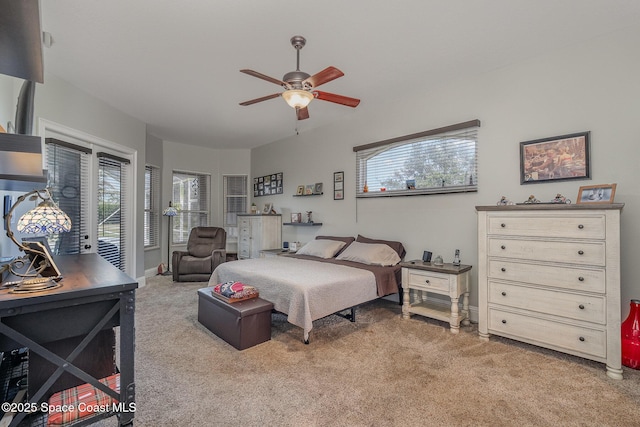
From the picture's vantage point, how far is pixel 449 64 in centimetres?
318

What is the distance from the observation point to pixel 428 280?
335cm

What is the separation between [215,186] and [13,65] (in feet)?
20.7

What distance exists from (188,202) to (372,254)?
4793 mm

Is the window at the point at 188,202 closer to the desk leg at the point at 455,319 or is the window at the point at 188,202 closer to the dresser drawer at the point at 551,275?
the desk leg at the point at 455,319

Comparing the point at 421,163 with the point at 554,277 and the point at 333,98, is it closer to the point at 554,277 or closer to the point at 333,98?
the point at 333,98

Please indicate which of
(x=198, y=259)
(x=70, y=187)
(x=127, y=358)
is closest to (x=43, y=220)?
(x=127, y=358)

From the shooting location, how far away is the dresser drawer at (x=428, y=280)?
322cm

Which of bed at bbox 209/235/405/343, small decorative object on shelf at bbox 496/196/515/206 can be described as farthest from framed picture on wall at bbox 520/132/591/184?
bed at bbox 209/235/405/343

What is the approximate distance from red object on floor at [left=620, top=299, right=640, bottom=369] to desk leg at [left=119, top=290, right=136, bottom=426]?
3.38 m

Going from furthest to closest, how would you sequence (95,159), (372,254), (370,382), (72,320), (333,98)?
(95,159), (372,254), (333,98), (370,382), (72,320)

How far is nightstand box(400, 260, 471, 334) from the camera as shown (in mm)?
3139

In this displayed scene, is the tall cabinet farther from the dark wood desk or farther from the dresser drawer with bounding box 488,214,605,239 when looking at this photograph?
the dark wood desk

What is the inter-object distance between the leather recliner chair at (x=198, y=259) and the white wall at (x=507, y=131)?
85.7 inches

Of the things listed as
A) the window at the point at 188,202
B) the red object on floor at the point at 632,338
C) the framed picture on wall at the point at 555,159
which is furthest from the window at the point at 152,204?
the red object on floor at the point at 632,338
